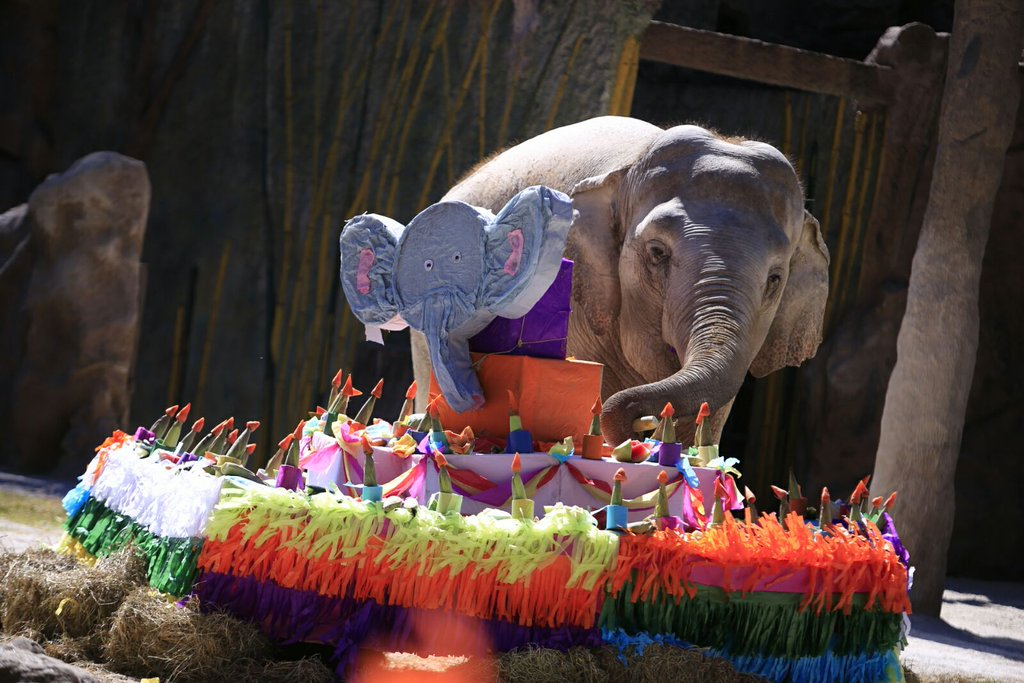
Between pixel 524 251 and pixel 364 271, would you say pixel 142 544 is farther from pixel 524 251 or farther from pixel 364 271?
pixel 524 251

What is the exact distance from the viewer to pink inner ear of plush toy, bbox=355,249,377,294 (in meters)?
3.58

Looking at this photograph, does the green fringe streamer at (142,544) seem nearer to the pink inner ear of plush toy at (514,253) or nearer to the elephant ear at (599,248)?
the pink inner ear of plush toy at (514,253)

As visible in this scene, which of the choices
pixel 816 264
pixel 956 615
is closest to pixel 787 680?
pixel 816 264

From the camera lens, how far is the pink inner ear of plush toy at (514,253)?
10.4 feet

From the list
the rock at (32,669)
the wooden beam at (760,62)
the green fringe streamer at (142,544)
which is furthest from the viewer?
the wooden beam at (760,62)

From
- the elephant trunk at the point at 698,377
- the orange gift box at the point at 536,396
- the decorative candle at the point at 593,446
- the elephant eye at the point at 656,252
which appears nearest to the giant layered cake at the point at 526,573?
the decorative candle at the point at 593,446

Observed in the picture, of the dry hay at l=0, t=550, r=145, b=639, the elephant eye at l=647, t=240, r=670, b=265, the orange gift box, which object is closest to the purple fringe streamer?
the dry hay at l=0, t=550, r=145, b=639

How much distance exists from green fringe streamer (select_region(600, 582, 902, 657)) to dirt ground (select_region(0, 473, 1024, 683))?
1.21 metres

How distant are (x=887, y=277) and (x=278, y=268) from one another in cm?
426

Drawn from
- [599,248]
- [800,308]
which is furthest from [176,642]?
[800,308]

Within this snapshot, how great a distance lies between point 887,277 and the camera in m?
8.52

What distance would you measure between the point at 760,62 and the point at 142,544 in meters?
5.61

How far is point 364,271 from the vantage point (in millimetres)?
3590

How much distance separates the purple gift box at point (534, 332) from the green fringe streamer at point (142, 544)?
0.99m
